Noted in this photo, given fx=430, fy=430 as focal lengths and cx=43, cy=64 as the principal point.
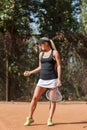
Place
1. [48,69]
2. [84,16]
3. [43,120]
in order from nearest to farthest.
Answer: [48,69] → [43,120] → [84,16]

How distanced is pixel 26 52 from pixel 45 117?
6.39 m

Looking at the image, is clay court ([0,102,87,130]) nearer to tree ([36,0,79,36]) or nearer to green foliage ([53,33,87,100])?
green foliage ([53,33,87,100])

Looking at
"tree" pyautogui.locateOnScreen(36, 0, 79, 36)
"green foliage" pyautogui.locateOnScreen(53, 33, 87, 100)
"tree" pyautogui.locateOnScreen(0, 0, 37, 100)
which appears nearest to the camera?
"tree" pyautogui.locateOnScreen(0, 0, 37, 100)

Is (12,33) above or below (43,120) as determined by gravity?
above

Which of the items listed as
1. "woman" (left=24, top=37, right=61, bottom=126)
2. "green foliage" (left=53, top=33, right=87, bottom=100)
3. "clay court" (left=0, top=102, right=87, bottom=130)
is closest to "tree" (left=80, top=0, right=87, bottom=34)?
"green foliage" (left=53, top=33, right=87, bottom=100)

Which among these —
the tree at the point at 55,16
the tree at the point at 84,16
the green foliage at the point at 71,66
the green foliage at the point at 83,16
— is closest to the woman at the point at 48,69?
the green foliage at the point at 71,66

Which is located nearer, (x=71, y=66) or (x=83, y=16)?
(x=71, y=66)

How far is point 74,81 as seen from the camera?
51.5ft

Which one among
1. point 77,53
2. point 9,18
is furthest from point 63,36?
point 9,18

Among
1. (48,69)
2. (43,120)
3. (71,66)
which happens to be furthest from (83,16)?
(48,69)

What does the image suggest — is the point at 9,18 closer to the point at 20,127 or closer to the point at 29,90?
the point at 29,90

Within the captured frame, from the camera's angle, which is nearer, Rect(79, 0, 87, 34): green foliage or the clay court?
Answer: the clay court

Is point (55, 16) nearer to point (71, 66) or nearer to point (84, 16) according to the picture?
Result: point (71, 66)

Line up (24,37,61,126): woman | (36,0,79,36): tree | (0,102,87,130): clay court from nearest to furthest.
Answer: (0,102,87,130): clay court → (24,37,61,126): woman → (36,0,79,36): tree
